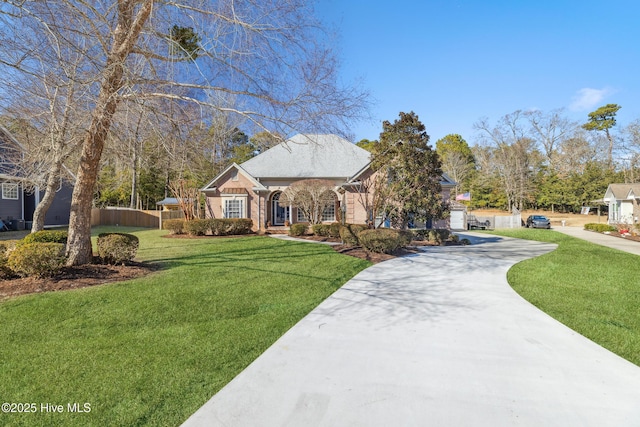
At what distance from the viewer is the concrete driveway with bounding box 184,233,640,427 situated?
8.98 ft

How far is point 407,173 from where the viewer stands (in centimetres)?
1455

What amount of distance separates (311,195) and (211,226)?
216 inches

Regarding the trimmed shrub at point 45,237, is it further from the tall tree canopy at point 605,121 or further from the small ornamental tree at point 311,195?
the tall tree canopy at point 605,121

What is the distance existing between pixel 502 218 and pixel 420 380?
34789mm

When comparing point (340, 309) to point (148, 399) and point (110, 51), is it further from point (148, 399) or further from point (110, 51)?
point (110, 51)

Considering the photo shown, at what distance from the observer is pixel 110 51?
6863 mm

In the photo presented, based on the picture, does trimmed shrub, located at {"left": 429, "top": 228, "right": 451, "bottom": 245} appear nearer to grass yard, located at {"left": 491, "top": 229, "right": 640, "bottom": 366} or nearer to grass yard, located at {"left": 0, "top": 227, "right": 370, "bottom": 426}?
grass yard, located at {"left": 491, "top": 229, "right": 640, "bottom": 366}

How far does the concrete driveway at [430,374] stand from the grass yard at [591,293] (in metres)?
0.36

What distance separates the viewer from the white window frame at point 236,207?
2081cm

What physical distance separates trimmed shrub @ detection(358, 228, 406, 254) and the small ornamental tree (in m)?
6.28

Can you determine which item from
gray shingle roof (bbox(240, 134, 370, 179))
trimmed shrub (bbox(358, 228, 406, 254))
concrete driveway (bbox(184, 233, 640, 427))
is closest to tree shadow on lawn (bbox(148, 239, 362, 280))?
trimmed shrub (bbox(358, 228, 406, 254))

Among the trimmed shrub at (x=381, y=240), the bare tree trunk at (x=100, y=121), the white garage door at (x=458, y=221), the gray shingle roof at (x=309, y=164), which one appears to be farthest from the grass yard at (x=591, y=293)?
the white garage door at (x=458, y=221)

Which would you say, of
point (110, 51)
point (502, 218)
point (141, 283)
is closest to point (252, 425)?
point (141, 283)

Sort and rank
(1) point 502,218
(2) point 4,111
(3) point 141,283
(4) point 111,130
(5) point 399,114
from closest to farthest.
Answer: (3) point 141,283 → (2) point 4,111 → (4) point 111,130 → (5) point 399,114 → (1) point 502,218
